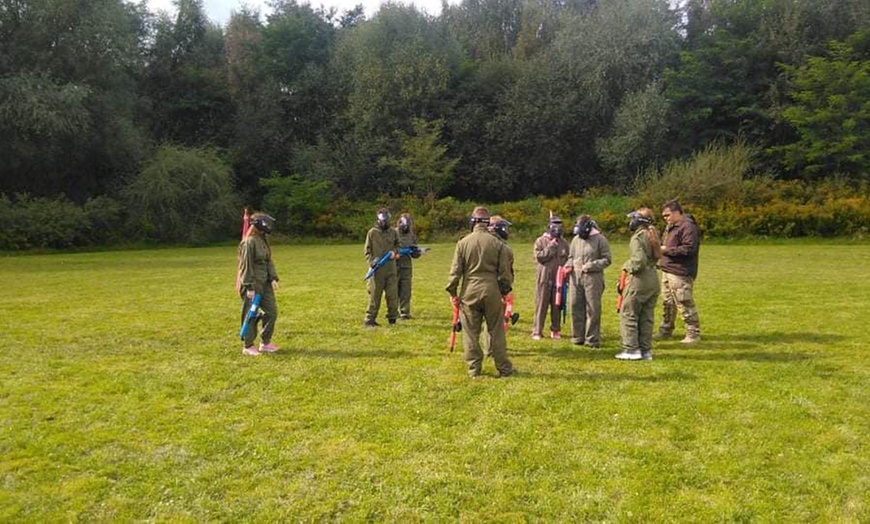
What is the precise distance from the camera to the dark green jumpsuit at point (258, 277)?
9.48 metres

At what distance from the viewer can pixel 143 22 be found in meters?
43.9

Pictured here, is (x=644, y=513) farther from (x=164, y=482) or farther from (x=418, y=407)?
(x=164, y=482)

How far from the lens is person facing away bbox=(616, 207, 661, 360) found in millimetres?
9055

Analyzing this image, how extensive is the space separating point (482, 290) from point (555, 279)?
2839mm

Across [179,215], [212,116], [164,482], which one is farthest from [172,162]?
[164,482]

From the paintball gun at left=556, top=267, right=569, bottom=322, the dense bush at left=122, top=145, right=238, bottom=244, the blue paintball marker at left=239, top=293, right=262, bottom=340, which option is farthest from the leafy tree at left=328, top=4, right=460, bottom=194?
the blue paintball marker at left=239, top=293, right=262, bottom=340

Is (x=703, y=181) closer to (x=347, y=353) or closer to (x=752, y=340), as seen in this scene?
(x=752, y=340)

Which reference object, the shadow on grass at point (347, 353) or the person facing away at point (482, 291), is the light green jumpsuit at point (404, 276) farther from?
the person facing away at point (482, 291)

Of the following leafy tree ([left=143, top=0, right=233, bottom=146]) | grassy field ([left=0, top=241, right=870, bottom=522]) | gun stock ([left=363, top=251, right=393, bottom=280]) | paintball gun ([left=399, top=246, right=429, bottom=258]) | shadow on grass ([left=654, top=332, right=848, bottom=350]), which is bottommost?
grassy field ([left=0, top=241, right=870, bottom=522])

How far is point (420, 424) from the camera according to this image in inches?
263

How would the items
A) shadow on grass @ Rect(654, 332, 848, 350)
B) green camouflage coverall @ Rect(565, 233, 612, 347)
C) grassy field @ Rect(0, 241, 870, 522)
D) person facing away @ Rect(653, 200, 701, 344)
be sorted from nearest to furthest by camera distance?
grassy field @ Rect(0, 241, 870, 522) < green camouflage coverall @ Rect(565, 233, 612, 347) < shadow on grass @ Rect(654, 332, 848, 350) < person facing away @ Rect(653, 200, 701, 344)

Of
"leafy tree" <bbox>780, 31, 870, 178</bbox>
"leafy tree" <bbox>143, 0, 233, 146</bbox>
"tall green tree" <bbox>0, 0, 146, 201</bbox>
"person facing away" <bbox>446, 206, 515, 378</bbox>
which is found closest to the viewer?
"person facing away" <bbox>446, 206, 515, 378</bbox>

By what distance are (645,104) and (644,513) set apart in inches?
1471

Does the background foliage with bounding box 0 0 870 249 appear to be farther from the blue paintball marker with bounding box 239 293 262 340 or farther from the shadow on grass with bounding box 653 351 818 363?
the shadow on grass with bounding box 653 351 818 363
